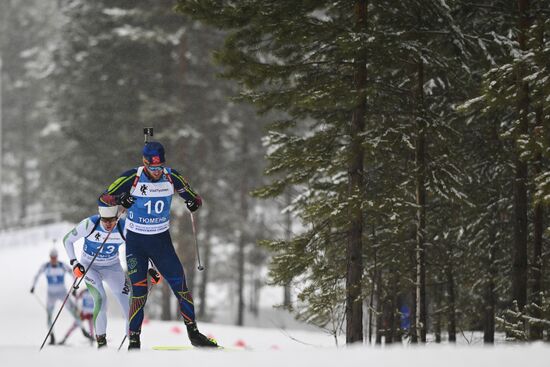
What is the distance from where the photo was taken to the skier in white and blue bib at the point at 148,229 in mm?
8164

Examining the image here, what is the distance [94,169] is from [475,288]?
16914 millimetres

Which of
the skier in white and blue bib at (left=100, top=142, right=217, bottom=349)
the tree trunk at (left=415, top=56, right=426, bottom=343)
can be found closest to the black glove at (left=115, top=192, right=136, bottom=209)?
the skier in white and blue bib at (left=100, top=142, right=217, bottom=349)

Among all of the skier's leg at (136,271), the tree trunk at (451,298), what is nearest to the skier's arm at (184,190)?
the skier's leg at (136,271)

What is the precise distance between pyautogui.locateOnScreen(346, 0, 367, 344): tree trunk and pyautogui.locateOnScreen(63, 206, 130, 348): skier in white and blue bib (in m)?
3.21

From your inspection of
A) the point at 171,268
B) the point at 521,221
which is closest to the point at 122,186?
the point at 171,268

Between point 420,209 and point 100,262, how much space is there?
5.01 m

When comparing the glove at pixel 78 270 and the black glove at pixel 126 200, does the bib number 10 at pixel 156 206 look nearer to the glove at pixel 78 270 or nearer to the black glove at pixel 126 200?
the black glove at pixel 126 200

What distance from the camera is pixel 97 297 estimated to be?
970cm

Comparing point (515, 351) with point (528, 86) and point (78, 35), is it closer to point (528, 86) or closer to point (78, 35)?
point (528, 86)

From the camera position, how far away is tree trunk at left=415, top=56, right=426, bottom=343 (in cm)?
1077

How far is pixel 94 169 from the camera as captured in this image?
86.1 feet

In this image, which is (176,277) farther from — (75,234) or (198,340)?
(75,234)

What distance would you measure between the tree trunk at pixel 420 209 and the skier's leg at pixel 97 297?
478cm

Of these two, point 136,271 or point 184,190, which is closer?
point 136,271
